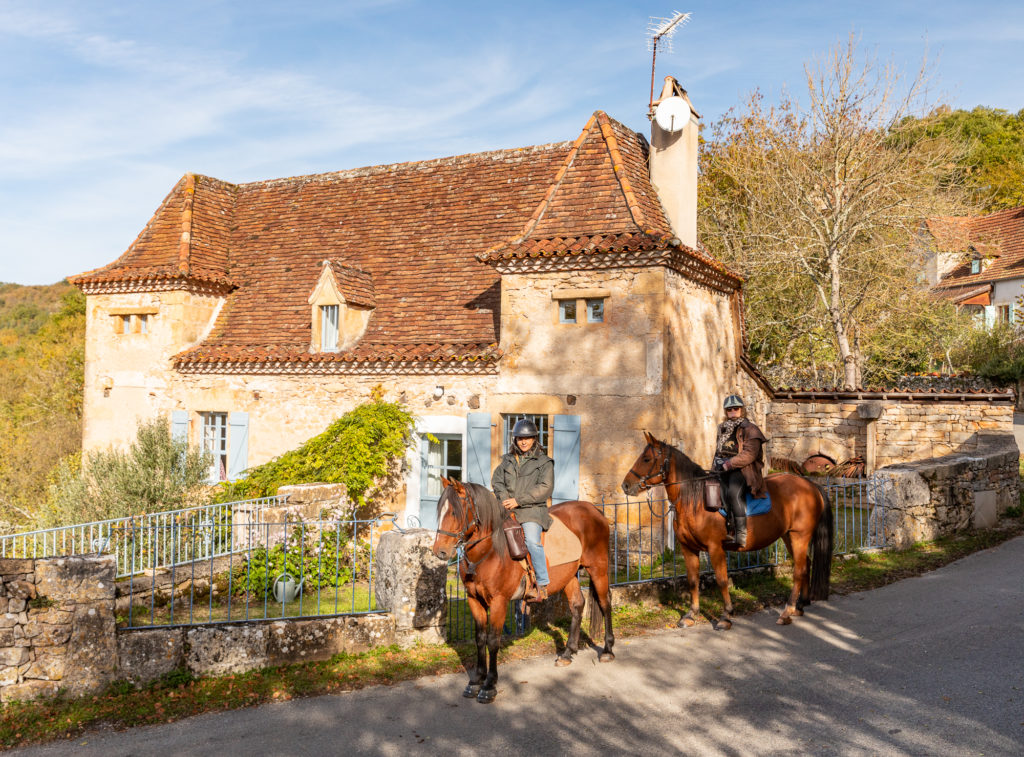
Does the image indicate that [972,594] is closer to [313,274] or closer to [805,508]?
[805,508]

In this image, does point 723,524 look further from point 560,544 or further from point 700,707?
point 700,707

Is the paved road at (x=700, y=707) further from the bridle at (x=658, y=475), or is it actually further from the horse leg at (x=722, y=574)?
the bridle at (x=658, y=475)

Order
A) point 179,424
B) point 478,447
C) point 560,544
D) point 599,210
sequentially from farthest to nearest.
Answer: point 179,424 < point 478,447 < point 599,210 < point 560,544

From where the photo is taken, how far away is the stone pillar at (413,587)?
7316mm

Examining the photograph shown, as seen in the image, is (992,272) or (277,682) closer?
Answer: (277,682)

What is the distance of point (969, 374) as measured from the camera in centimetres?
2639

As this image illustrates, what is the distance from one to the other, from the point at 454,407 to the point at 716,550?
252 inches

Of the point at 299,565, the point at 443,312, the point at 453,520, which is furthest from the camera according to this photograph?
the point at 443,312

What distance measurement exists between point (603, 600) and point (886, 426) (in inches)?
499

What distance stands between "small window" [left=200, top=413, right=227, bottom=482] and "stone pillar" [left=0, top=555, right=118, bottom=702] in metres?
9.72

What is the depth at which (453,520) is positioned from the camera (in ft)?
19.3

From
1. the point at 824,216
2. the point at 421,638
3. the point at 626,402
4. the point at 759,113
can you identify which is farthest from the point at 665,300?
the point at 759,113

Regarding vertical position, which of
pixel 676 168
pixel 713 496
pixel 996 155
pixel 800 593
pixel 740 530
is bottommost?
pixel 800 593

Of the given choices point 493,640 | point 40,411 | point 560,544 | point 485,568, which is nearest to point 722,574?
point 560,544
